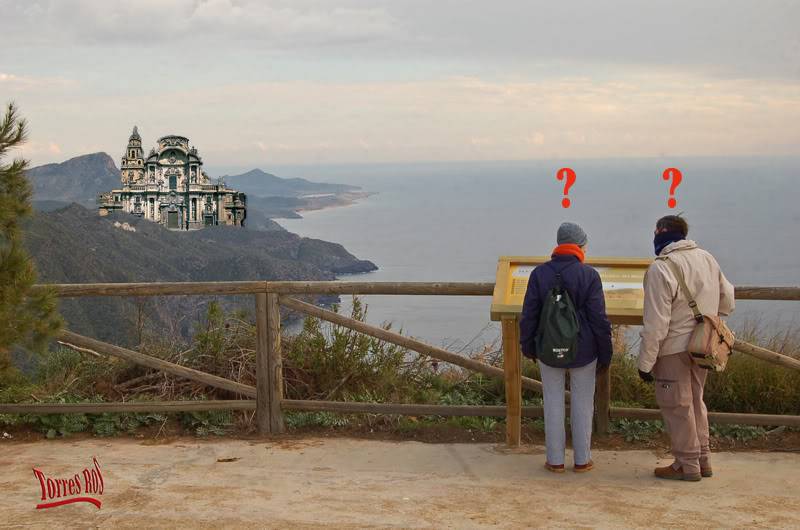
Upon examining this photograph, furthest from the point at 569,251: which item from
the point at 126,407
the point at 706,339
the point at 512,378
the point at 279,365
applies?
the point at 126,407

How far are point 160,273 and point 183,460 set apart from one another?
29300mm

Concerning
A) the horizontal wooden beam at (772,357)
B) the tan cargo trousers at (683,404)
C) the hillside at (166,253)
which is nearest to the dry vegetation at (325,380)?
the horizontal wooden beam at (772,357)

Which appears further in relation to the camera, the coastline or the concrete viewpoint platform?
the coastline

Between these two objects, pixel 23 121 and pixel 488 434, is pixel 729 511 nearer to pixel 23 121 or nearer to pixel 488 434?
pixel 488 434

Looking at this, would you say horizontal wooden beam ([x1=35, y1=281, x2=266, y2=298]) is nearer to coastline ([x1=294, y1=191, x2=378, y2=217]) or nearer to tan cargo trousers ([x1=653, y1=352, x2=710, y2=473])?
tan cargo trousers ([x1=653, y1=352, x2=710, y2=473])

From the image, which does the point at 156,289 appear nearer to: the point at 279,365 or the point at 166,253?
the point at 279,365

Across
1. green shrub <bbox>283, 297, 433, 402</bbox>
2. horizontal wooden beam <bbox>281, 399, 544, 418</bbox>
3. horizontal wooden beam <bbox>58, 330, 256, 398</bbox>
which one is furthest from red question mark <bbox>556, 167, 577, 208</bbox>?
horizontal wooden beam <bbox>58, 330, 256, 398</bbox>

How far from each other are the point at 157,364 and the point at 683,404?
4149 mm

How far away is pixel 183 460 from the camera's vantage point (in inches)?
272

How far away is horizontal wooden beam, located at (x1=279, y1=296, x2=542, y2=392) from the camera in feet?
24.2

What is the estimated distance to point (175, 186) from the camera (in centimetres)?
2642

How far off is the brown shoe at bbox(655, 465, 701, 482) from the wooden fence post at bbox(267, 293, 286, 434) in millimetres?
2997

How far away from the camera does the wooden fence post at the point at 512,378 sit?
6.71 m

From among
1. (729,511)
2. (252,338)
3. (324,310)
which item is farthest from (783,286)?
(252,338)
